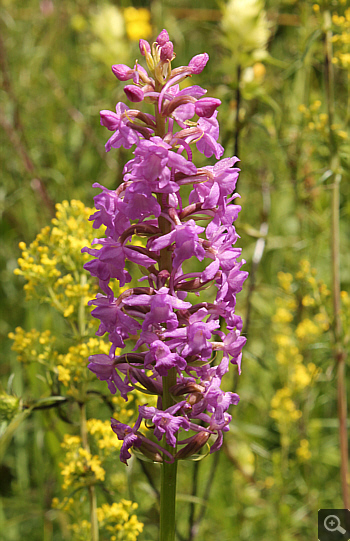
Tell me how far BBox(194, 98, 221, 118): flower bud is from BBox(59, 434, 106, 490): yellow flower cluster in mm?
1306

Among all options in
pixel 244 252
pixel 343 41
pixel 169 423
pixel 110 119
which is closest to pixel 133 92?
pixel 110 119

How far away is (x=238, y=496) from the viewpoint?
10.3 ft

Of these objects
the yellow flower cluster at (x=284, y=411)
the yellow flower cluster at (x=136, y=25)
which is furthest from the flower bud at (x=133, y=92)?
the yellow flower cluster at (x=136, y=25)

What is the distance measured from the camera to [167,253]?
148cm

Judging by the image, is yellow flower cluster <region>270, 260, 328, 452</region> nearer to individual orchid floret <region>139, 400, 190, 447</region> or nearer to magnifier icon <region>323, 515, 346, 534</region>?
magnifier icon <region>323, 515, 346, 534</region>

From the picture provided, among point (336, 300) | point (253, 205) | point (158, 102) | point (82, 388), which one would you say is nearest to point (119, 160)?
point (253, 205)

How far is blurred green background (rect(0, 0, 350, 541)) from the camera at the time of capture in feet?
8.61

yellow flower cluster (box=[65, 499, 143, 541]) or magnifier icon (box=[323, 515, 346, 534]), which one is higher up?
yellow flower cluster (box=[65, 499, 143, 541])

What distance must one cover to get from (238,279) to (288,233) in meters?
3.40

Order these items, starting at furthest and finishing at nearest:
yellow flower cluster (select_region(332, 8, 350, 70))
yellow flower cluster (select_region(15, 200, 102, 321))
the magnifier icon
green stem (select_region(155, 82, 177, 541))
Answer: the magnifier icon → yellow flower cluster (select_region(332, 8, 350, 70)) → yellow flower cluster (select_region(15, 200, 102, 321)) → green stem (select_region(155, 82, 177, 541))

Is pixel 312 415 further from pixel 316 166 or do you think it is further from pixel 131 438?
pixel 131 438

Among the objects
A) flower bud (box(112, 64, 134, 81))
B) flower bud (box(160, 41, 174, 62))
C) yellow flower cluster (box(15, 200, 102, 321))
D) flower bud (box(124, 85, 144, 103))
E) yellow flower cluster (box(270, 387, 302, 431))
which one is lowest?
yellow flower cluster (box(270, 387, 302, 431))

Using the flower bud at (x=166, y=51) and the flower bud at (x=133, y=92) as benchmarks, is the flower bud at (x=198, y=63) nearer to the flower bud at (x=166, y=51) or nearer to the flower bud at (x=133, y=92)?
the flower bud at (x=166, y=51)

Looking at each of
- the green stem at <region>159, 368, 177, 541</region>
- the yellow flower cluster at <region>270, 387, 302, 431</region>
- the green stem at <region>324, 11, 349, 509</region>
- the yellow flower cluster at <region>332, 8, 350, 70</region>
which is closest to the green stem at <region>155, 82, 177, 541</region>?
the green stem at <region>159, 368, 177, 541</region>
